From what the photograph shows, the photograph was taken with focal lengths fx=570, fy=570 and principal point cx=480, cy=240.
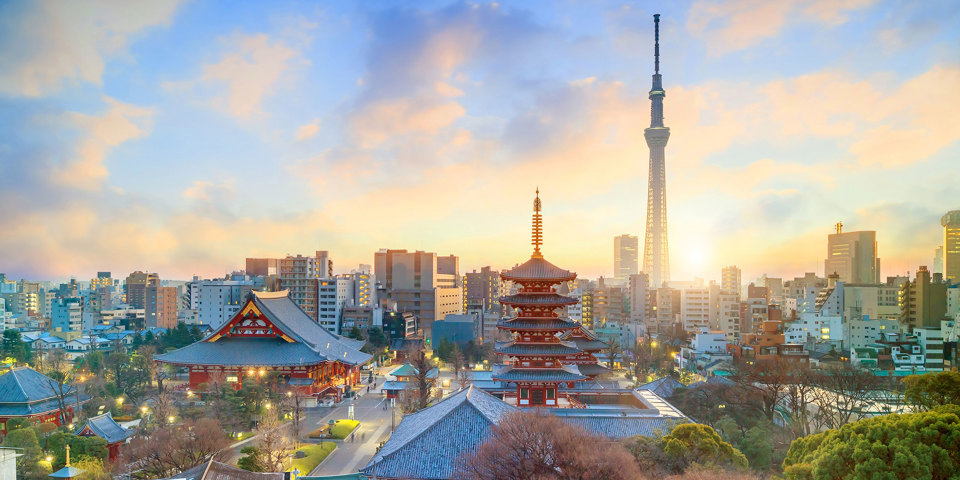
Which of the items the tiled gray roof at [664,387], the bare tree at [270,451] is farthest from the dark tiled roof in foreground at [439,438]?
the tiled gray roof at [664,387]

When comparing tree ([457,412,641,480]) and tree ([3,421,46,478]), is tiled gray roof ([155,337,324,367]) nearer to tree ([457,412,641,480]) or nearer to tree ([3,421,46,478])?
tree ([3,421,46,478])

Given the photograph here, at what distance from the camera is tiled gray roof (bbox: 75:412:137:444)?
26.2 m

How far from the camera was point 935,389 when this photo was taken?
17.9 m

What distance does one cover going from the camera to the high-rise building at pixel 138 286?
9594cm

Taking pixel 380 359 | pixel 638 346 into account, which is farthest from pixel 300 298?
pixel 638 346

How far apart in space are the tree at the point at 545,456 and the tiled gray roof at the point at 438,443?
175 cm

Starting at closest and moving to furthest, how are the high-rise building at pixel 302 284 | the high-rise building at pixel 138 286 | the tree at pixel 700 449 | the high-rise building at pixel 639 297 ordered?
the tree at pixel 700 449
the high-rise building at pixel 302 284
the high-rise building at pixel 639 297
the high-rise building at pixel 138 286

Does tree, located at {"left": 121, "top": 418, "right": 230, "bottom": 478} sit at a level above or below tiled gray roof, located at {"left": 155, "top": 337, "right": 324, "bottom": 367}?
below

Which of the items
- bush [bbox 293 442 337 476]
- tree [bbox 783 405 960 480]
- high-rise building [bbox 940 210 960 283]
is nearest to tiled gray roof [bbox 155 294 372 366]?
bush [bbox 293 442 337 476]

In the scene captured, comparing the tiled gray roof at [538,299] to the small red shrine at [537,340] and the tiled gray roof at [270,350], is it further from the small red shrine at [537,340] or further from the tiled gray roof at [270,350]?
the tiled gray roof at [270,350]

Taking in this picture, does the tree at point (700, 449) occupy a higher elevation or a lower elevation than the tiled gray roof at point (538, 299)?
lower

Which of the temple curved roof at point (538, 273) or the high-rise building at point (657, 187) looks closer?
the temple curved roof at point (538, 273)

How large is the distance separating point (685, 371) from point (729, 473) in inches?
1460

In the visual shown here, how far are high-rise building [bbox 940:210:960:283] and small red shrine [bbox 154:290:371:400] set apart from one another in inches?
2712
